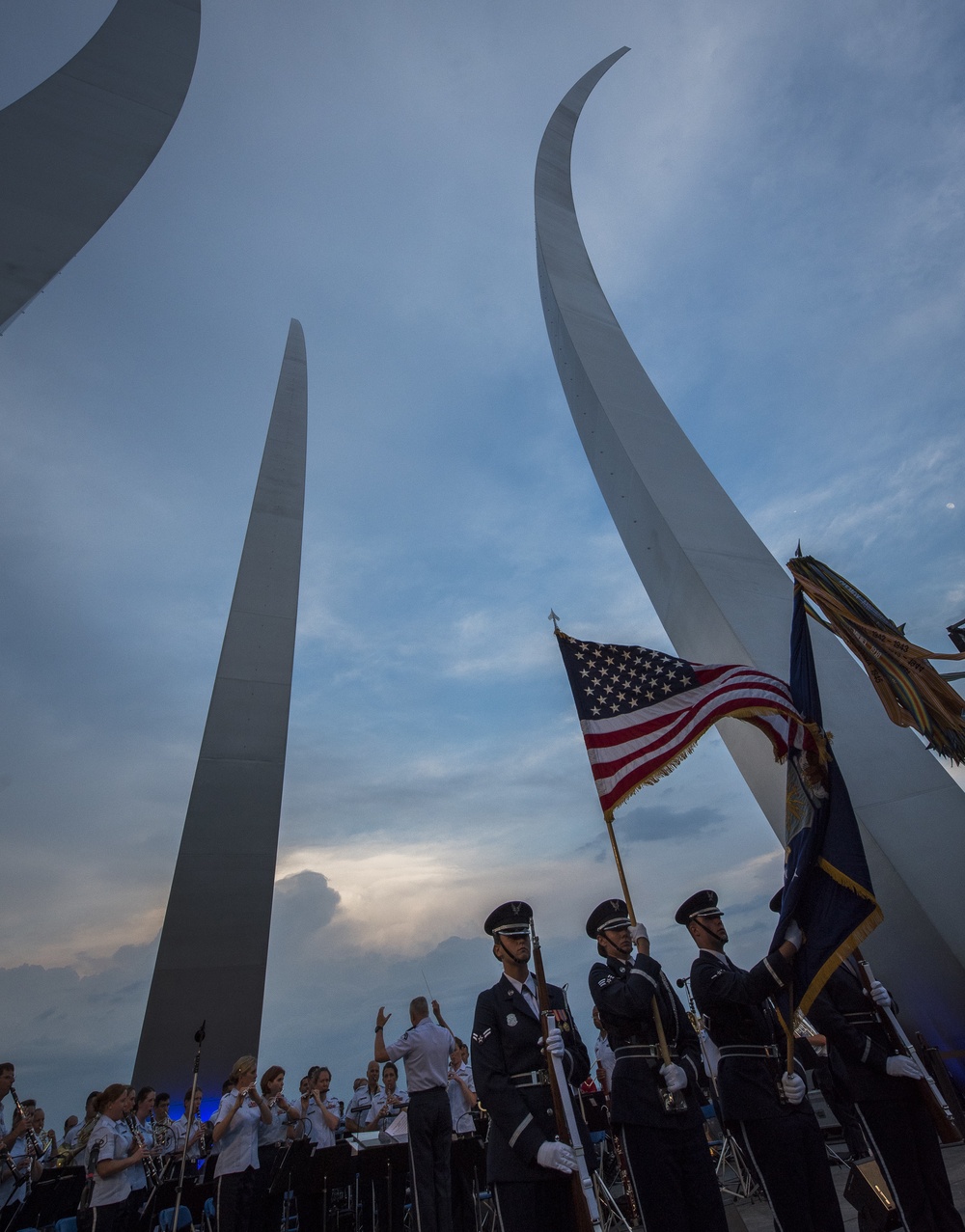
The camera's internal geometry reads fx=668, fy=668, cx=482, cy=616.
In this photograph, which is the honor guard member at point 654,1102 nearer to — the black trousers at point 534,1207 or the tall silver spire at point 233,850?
the black trousers at point 534,1207

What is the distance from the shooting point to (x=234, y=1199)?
14.0ft

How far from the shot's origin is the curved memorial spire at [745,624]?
16.7 feet

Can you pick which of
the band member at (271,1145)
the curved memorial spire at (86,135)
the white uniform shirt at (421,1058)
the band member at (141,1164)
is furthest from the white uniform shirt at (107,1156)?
the curved memorial spire at (86,135)

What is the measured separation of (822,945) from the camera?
2.94m

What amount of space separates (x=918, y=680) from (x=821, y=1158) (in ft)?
8.62

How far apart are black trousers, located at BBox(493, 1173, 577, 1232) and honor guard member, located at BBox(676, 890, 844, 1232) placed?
2.48 feet

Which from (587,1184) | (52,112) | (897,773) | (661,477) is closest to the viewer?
(587,1184)

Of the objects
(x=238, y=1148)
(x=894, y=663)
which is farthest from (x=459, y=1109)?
(x=894, y=663)

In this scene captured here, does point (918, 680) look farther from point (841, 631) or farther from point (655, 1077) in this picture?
point (655, 1077)

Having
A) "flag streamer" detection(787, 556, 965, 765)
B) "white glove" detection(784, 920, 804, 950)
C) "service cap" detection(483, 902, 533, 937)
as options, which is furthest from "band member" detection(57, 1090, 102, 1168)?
"flag streamer" detection(787, 556, 965, 765)

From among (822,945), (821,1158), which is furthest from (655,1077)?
(822,945)

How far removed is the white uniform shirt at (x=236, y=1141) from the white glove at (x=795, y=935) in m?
3.72

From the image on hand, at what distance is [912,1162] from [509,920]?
71.5 inches

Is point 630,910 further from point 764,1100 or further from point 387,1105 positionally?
point 387,1105
